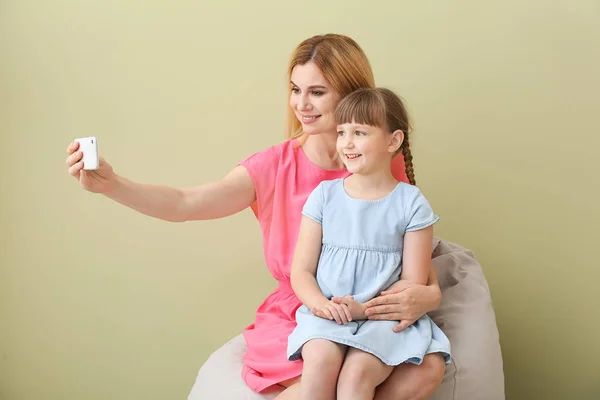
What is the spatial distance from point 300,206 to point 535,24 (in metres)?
1.09

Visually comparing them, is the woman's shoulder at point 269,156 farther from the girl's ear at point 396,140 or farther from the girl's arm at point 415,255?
the girl's arm at point 415,255

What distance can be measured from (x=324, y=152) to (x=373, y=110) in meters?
0.34

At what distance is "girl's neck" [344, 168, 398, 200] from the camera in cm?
199

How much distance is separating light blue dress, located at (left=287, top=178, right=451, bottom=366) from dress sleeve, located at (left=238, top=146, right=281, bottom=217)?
0.26m

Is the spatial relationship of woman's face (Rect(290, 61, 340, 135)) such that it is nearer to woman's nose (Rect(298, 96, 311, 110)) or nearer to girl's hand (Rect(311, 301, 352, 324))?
woman's nose (Rect(298, 96, 311, 110))

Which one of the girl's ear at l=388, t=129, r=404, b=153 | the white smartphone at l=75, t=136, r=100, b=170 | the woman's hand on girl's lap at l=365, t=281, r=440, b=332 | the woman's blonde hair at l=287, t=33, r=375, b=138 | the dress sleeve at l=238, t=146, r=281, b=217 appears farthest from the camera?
the dress sleeve at l=238, t=146, r=281, b=217

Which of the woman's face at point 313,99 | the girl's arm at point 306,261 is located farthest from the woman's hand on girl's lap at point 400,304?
the woman's face at point 313,99

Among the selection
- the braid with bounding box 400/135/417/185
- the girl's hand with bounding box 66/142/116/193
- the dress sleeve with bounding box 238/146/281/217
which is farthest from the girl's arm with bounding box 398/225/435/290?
the girl's hand with bounding box 66/142/116/193

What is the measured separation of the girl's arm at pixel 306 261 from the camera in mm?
1918

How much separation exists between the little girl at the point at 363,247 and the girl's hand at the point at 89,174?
51cm

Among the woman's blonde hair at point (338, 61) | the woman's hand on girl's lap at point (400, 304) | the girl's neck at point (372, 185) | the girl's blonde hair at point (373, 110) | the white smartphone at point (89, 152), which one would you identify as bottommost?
the woman's hand on girl's lap at point (400, 304)

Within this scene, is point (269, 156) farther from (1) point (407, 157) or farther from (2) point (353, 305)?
(2) point (353, 305)

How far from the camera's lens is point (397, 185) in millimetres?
2008

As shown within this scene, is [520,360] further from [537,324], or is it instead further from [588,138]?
[588,138]
